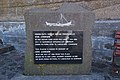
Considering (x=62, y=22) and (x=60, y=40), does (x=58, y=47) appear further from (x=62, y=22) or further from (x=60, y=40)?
(x=62, y=22)

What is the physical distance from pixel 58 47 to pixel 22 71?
1.01 m

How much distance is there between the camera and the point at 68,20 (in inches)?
211

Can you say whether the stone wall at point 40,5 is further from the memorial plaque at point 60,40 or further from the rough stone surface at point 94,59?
the memorial plaque at point 60,40

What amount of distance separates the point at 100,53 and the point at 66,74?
225 centimetres

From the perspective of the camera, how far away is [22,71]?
579 centimetres

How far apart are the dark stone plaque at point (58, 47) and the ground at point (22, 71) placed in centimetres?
33

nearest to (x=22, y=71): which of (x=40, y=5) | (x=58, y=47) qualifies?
(x=58, y=47)

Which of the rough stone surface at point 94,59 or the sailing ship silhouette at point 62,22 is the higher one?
the sailing ship silhouette at point 62,22

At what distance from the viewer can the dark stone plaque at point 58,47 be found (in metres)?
5.36

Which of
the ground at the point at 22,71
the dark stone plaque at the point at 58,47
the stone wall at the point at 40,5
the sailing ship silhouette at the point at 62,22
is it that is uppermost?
the stone wall at the point at 40,5

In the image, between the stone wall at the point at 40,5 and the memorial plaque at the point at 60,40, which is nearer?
the memorial plaque at the point at 60,40

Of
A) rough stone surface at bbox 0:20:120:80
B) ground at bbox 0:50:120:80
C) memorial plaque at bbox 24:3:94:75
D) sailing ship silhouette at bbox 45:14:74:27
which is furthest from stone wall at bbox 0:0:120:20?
sailing ship silhouette at bbox 45:14:74:27

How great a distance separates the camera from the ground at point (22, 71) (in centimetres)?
533

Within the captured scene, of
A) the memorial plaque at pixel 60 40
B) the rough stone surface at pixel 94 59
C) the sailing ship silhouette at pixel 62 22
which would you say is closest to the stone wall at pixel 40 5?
the rough stone surface at pixel 94 59
